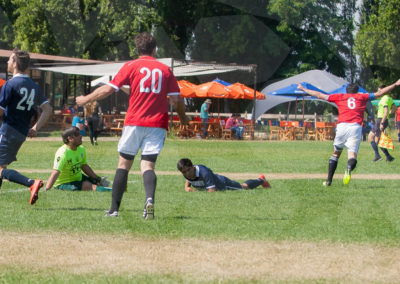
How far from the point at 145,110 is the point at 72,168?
356 cm

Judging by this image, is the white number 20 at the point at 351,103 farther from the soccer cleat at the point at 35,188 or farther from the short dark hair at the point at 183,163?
the soccer cleat at the point at 35,188

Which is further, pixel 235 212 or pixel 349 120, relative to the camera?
pixel 349 120

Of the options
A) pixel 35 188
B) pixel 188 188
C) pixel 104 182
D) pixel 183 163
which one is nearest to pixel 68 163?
pixel 104 182

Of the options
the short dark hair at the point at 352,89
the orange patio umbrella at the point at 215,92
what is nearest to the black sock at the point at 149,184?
the short dark hair at the point at 352,89

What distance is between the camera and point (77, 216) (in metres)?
8.23

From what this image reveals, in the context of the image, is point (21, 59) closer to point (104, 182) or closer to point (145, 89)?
point (145, 89)

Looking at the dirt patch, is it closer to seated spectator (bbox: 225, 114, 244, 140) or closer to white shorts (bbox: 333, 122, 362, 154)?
white shorts (bbox: 333, 122, 362, 154)

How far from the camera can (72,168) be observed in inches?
436

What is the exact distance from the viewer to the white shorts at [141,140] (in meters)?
7.89

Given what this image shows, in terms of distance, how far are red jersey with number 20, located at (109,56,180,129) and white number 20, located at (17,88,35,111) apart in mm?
1541

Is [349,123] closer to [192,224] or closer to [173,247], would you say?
[192,224]

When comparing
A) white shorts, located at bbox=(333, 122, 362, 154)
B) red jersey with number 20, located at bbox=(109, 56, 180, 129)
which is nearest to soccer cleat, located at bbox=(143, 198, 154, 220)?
red jersey with number 20, located at bbox=(109, 56, 180, 129)

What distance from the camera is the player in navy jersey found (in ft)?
28.9

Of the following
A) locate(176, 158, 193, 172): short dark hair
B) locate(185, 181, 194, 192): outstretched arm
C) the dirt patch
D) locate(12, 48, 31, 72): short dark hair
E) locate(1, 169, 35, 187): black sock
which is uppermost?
locate(12, 48, 31, 72): short dark hair
